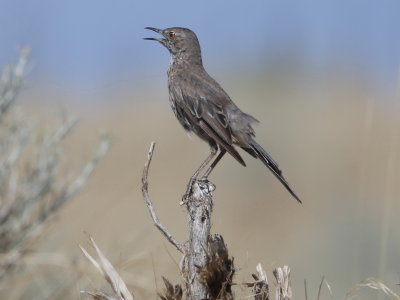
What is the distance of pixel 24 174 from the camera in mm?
7578

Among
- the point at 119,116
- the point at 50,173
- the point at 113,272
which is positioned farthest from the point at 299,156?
the point at 113,272

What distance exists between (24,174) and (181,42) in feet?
6.06

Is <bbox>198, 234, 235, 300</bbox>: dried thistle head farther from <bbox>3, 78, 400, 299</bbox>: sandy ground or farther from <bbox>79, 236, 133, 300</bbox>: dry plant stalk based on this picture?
<bbox>79, 236, 133, 300</bbox>: dry plant stalk

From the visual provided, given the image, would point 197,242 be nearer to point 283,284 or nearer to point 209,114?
point 283,284

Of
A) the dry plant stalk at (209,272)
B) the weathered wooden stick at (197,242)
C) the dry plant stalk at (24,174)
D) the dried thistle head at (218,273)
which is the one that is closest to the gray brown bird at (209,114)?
the dry plant stalk at (24,174)

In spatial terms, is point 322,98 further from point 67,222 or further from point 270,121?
point 67,222

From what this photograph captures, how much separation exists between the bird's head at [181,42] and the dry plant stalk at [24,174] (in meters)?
1.00

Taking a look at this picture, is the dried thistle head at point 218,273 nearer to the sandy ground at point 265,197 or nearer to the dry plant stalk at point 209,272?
the dry plant stalk at point 209,272

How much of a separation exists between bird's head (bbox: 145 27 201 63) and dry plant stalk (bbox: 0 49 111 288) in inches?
39.5

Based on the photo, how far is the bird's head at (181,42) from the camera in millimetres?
7680

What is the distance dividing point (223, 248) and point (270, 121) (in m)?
19.0

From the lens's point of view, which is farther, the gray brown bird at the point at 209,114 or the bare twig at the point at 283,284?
the gray brown bird at the point at 209,114

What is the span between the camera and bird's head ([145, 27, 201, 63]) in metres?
7.68

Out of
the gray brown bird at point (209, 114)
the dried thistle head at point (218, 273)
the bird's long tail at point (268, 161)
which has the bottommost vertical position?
the dried thistle head at point (218, 273)
